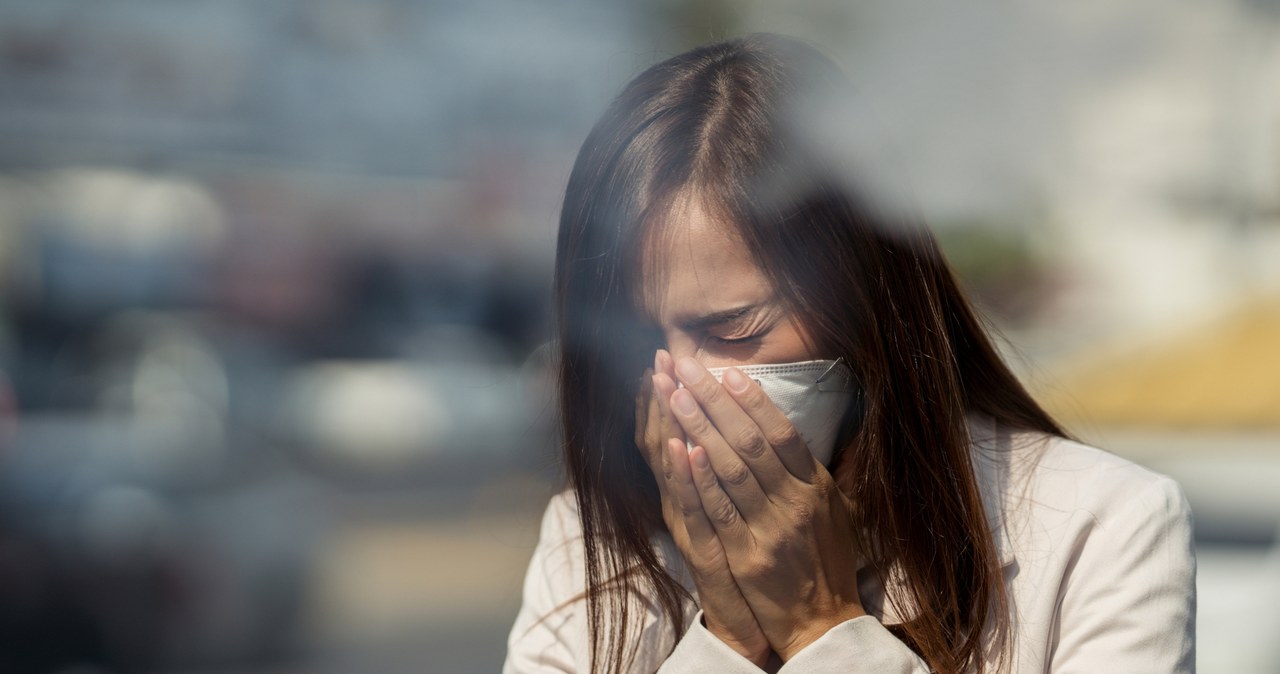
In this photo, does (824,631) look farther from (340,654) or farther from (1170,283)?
(1170,283)

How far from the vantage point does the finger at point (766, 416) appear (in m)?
1.56

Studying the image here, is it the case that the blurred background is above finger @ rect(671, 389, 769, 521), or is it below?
above

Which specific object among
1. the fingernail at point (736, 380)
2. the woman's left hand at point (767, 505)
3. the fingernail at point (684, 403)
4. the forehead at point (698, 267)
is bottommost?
the woman's left hand at point (767, 505)

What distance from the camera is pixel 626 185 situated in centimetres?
172

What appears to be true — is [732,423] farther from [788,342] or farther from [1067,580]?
[1067,580]

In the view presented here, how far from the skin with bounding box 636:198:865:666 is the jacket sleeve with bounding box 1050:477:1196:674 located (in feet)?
0.87

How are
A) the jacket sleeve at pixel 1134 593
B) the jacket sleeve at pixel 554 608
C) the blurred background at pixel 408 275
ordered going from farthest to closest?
the blurred background at pixel 408 275 < the jacket sleeve at pixel 554 608 < the jacket sleeve at pixel 1134 593

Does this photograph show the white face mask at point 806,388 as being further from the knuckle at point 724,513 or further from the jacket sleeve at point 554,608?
the jacket sleeve at point 554,608

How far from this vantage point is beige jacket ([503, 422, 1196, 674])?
1.49 meters

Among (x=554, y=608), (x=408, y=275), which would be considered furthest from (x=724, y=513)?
(x=408, y=275)

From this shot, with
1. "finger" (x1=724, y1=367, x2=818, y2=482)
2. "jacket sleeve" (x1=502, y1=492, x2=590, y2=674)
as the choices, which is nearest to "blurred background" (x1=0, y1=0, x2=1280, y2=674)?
"jacket sleeve" (x1=502, y1=492, x2=590, y2=674)

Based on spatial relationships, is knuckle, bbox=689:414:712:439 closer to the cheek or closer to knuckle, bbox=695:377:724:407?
knuckle, bbox=695:377:724:407

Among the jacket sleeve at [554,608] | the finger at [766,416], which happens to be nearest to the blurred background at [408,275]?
the jacket sleeve at [554,608]

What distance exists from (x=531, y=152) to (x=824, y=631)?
19.3ft
